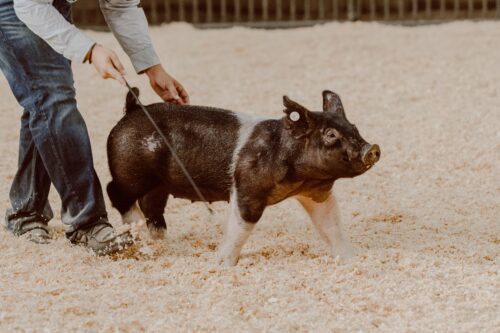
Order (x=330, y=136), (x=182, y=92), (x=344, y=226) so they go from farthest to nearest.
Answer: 1. (x=344, y=226)
2. (x=182, y=92)
3. (x=330, y=136)

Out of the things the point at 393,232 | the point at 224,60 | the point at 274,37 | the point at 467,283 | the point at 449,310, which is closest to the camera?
the point at 449,310

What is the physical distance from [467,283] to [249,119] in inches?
43.3

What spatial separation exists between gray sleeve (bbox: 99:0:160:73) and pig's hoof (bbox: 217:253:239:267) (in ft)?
3.08

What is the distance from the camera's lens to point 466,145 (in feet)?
20.4

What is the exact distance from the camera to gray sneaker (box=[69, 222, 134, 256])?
3.95m

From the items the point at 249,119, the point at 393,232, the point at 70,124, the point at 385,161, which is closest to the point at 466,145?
the point at 385,161

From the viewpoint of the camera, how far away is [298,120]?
374 centimetres

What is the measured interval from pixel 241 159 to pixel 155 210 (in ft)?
2.08

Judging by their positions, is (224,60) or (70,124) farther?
(224,60)

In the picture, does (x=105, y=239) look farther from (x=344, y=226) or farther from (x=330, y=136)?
(x=344, y=226)

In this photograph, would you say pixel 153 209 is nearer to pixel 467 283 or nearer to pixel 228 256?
pixel 228 256

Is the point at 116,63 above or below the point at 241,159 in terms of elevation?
above

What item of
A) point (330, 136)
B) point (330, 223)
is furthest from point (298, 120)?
point (330, 223)

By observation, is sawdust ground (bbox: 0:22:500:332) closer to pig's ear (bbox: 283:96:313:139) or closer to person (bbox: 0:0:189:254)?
person (bbox: 0:0:189:254)
